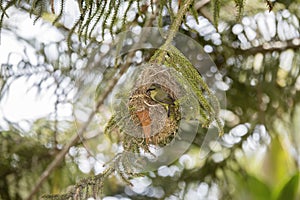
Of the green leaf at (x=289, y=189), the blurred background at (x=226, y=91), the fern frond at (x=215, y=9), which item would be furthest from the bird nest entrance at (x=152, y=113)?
the blurred background at (x=226, y=91)

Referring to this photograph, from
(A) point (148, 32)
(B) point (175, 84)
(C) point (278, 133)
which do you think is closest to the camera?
(B) point (175, 84)

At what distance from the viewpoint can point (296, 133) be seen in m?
1.31

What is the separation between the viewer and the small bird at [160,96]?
21.8 inches

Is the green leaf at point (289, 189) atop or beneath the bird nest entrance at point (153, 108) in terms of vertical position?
beneath

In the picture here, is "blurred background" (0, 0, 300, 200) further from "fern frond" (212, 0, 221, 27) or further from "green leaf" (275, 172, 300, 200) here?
"fern frond" (212, 0, 221, 27)

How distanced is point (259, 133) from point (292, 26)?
22 cm

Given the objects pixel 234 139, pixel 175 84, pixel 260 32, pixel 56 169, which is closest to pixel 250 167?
pixel 234 139

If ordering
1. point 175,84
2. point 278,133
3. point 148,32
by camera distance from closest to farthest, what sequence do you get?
1. point 175,84
2. point 148,32
3. point 278,133

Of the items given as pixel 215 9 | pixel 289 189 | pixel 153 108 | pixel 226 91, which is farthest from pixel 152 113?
pixel 226 91

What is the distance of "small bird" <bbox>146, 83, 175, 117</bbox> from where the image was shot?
0.55 m

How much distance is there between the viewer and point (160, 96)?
56 cm

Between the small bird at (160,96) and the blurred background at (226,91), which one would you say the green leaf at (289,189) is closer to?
the small bird at (160,96)

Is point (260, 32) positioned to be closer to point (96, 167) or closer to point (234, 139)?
point (234, 139)

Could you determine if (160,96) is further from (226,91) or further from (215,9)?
(226,91)
